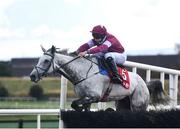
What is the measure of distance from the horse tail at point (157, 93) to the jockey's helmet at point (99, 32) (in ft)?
4.13

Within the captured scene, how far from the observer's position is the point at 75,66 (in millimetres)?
7617

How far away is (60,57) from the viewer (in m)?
7.60

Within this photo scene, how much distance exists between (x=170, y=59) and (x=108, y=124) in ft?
87.3

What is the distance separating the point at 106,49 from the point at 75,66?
0.41 metres

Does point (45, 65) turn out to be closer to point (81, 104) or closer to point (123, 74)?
point (81, 104)

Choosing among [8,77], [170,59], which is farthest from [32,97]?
[170,59]

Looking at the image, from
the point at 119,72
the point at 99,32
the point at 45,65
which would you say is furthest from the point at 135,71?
the point at 45,65

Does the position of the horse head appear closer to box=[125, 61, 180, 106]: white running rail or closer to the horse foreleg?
the horse foreleg

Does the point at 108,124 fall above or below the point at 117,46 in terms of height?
below

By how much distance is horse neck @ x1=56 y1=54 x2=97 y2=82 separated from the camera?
7.56 metres

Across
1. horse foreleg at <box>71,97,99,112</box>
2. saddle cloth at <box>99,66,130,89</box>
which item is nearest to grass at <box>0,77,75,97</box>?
saddle cloth at <box>99,66,130,89</box>

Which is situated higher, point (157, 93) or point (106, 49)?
point (106, 49)

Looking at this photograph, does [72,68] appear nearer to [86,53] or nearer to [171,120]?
[86,53]

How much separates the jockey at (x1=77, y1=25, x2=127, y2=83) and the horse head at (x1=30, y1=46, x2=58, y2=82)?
0.34 metres
